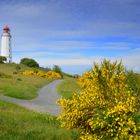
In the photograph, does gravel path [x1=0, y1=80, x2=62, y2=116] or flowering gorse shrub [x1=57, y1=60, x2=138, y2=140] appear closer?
flowering gorse shrub [x1=57, y1=60, x2=138, y2=140]

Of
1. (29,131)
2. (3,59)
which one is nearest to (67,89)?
(29,131)

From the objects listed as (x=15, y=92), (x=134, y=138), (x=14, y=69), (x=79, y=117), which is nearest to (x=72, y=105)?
(x=79, y=117)

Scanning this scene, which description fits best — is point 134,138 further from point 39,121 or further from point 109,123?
point 39,121

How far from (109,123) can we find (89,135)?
2.74 feet

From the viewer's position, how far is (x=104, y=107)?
12.1m

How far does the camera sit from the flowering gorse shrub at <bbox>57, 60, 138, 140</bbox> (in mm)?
11328

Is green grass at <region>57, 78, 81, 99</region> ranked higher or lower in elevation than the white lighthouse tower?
lower

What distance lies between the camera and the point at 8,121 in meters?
16.0

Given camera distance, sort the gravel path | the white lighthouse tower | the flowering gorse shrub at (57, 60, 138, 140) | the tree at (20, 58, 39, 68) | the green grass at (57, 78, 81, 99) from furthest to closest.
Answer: the tree at (20, 58, 39, 68) < the white lighthouse tower < the green grass at (57, 78, 81, 99) < the gravel path < the flowering gorse shrub at (57, 60, 138, 140)

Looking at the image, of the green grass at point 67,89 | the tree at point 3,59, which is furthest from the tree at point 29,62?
the green grass at point 67,89

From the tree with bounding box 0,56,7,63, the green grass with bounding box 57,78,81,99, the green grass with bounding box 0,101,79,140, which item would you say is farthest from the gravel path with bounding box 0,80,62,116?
the tree with bounding box 0,56,7,63

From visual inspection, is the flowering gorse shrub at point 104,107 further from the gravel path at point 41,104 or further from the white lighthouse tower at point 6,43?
the white lighthouse tower at point 6,43

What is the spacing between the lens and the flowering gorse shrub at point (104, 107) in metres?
11.3

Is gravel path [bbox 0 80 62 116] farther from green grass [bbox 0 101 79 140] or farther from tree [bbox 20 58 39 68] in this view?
tree [bbox 20 58 39 68]
